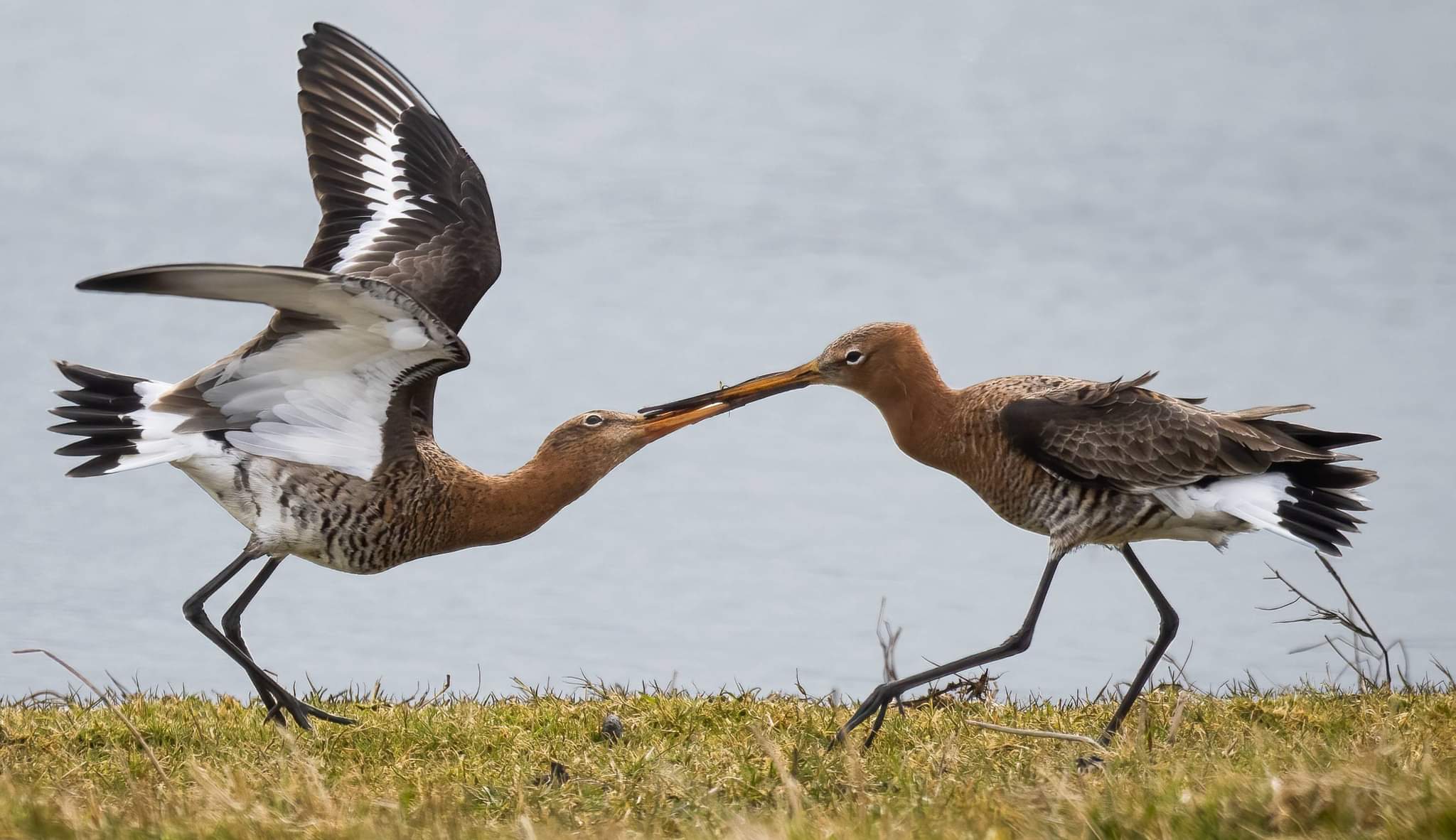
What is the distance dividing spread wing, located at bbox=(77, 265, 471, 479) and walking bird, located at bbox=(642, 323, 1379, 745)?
241cm

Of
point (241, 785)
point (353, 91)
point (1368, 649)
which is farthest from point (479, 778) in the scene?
point (353, 91)

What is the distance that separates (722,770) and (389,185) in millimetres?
4575

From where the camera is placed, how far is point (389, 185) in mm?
8062

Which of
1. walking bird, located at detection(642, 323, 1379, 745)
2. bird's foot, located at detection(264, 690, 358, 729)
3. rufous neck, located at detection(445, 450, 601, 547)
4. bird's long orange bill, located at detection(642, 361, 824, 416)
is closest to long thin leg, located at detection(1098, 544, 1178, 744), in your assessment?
walking bird, located at detection(642, 323, 1379, 745)

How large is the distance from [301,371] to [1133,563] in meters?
3.97

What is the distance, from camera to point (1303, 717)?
5.97 metres

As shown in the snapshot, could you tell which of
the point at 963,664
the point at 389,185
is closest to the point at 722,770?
the point at 963,664

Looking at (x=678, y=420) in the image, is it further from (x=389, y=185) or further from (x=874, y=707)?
(x=389, y=185)

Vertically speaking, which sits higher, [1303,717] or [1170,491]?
[1170,491]

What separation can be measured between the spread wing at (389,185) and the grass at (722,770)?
231 centimetres

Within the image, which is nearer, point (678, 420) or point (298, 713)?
point (298, 713)

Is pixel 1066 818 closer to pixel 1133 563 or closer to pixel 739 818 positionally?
pixel 739 818

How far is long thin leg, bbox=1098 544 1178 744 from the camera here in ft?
19.4

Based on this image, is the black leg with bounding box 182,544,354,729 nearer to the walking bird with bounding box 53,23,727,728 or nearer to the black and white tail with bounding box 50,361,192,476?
the walking bird with bounding box 53,23,727,728
